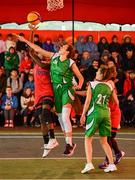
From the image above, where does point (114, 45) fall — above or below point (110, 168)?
above

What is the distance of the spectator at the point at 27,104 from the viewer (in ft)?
54.9

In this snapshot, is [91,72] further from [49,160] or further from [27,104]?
[49,160]

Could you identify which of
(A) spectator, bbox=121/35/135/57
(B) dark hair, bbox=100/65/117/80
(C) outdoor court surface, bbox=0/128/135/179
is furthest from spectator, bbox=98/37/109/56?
(B) dark hair, bbox=100/65/117/80

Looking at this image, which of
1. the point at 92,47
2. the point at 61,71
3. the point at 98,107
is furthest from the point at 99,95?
the point at 92,47

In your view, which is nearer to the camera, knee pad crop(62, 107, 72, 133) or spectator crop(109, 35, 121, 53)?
knee pad crop(62, 107, 72, 133)

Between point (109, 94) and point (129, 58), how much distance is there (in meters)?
8.76

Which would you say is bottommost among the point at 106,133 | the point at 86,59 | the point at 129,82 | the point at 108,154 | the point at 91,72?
the point at 108,154

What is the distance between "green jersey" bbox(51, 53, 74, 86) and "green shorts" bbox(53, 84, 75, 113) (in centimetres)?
10

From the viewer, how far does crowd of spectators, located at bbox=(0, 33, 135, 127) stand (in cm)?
1680

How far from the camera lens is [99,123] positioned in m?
9.59

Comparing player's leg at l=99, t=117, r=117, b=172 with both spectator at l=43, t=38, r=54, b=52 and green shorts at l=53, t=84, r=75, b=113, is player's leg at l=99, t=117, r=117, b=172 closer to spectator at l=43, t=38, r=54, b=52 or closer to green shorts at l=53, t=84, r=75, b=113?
green shorts at l=53, t=84, r=75, b=113

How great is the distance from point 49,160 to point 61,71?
5.98 feet

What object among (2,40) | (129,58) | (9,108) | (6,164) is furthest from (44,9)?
(6,164)

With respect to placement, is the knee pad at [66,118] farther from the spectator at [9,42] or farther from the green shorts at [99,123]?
the spectator at [9,42]
